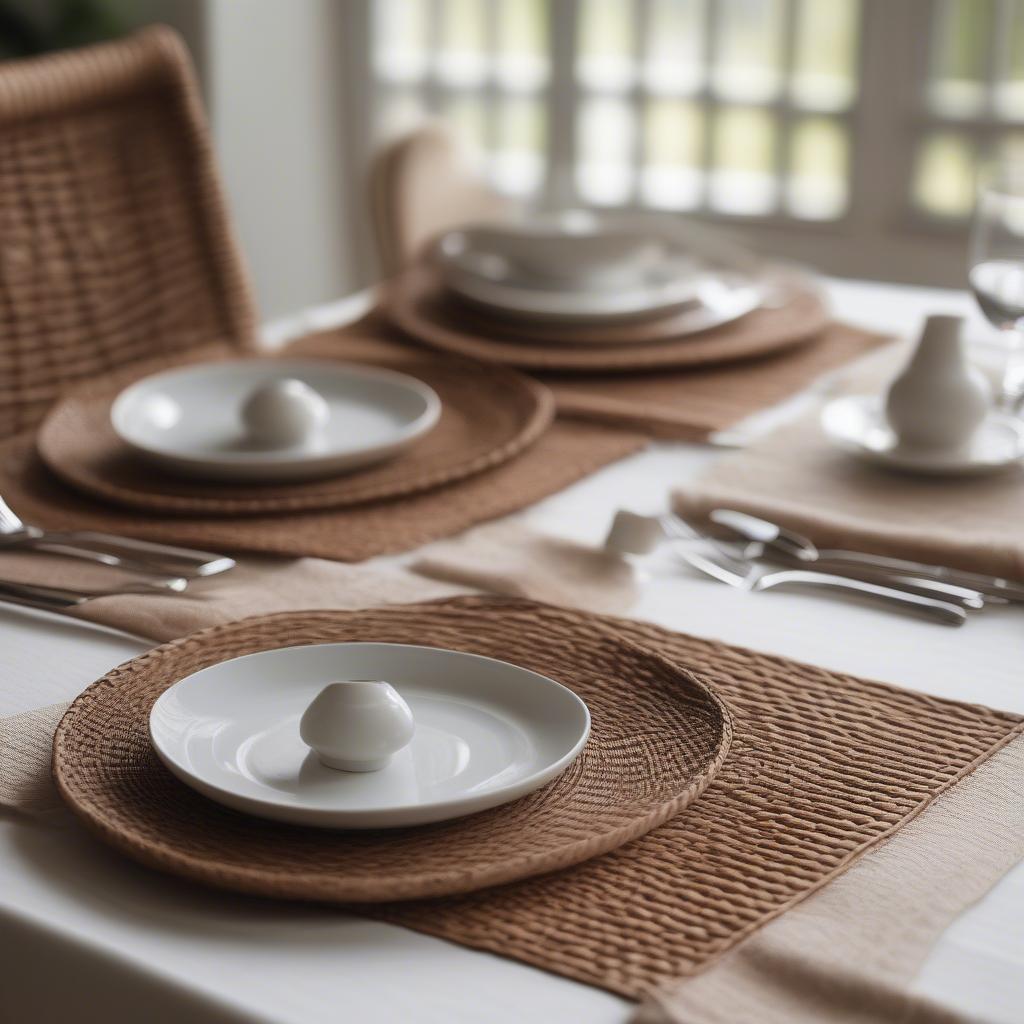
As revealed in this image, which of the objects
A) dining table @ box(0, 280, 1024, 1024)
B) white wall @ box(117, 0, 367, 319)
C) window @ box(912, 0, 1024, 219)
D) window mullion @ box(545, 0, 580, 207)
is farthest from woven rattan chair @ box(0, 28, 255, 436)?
window @ box(912, 0, 1024, 219)

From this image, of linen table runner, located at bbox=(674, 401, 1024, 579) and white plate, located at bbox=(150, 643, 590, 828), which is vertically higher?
white plate, located at bbox=(150, 643, 590, 828)

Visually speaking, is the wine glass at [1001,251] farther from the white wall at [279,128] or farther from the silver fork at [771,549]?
the white wall at [279,128]

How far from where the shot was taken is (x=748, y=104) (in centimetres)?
316

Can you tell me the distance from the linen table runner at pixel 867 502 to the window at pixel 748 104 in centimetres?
195

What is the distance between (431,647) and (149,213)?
0.94m

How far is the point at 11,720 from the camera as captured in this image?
0.71 meters

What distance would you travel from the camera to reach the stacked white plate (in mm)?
1394

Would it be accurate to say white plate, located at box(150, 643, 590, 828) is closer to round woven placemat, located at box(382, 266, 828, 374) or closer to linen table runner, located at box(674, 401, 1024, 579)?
linen table runner, located at box(674, 401, 1024, 579)

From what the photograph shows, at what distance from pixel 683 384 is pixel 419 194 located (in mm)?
799

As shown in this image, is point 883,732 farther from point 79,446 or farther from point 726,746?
point 79,446

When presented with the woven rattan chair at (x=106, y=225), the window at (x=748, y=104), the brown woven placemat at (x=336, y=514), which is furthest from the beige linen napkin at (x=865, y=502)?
the window at (x=748, y=104)

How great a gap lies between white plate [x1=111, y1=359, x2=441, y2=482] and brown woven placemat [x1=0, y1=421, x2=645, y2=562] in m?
0.04

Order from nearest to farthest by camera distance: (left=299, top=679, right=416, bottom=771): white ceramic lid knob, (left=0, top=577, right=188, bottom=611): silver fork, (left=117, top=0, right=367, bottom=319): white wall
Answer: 1. (left=299, top=679, right=416, bottom=771): white ceramic lid knob
2. (left=0, top=577, right=188, bottom=611): silver fork
3. (left=117, top=0, right=367, bottom=319): white wall

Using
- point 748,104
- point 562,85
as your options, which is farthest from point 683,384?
point 562,85
